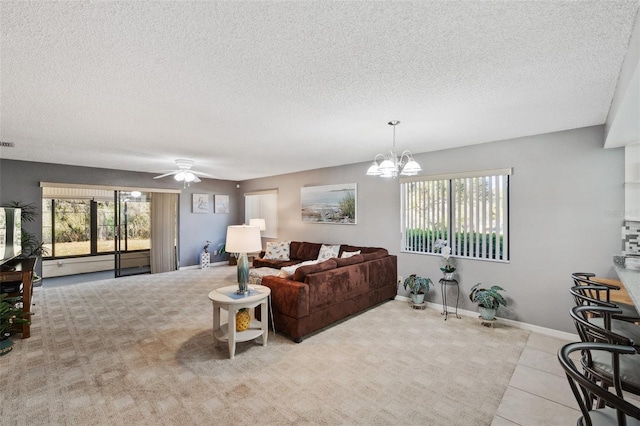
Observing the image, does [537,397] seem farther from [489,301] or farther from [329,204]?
[329,204]

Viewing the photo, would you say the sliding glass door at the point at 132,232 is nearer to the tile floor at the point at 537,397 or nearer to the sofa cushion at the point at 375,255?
the sofa cushion at the point at 375,255

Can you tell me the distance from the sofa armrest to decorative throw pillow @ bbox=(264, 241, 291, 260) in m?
2.88

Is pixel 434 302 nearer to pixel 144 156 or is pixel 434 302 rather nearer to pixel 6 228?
pixel 144 156

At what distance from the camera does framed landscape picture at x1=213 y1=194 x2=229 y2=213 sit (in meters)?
8.14

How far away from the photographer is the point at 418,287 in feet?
14.4

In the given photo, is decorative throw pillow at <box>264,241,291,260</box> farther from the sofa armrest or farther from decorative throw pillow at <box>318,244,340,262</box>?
the sofa armrest

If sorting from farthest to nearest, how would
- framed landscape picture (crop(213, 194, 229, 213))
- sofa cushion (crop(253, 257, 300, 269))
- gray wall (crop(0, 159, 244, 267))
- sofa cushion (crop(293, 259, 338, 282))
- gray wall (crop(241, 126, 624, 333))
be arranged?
framed landscape picture (crop(213, 194, 229, 213))
sofa cushion (crop(253, 257, 300, 269))
gray wall (crop(0, 159, 244, 267))
sofa cushion (crop(293, 259, 338, 282))
gray wall (crop(241, 126, 624, 333))

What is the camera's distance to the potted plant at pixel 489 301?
3691 millimetres

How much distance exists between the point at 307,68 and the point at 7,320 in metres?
4.22

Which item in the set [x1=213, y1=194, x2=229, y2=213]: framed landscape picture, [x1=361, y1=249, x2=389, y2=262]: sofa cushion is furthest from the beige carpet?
[x1=213, y1=194, x2=229, y2=213]: framed landscape picture

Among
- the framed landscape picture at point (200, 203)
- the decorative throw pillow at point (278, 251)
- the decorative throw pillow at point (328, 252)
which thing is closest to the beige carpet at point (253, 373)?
the decorative throw pillow at point (328, 252)

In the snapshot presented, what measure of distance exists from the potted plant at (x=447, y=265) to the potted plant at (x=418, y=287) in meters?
0.32

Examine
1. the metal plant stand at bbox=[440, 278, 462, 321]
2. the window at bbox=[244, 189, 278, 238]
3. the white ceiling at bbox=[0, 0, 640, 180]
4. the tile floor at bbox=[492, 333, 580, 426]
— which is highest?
the white ceiling at bbox=[0, 0, 640, 180]

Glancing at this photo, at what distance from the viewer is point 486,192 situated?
4.04 meters
